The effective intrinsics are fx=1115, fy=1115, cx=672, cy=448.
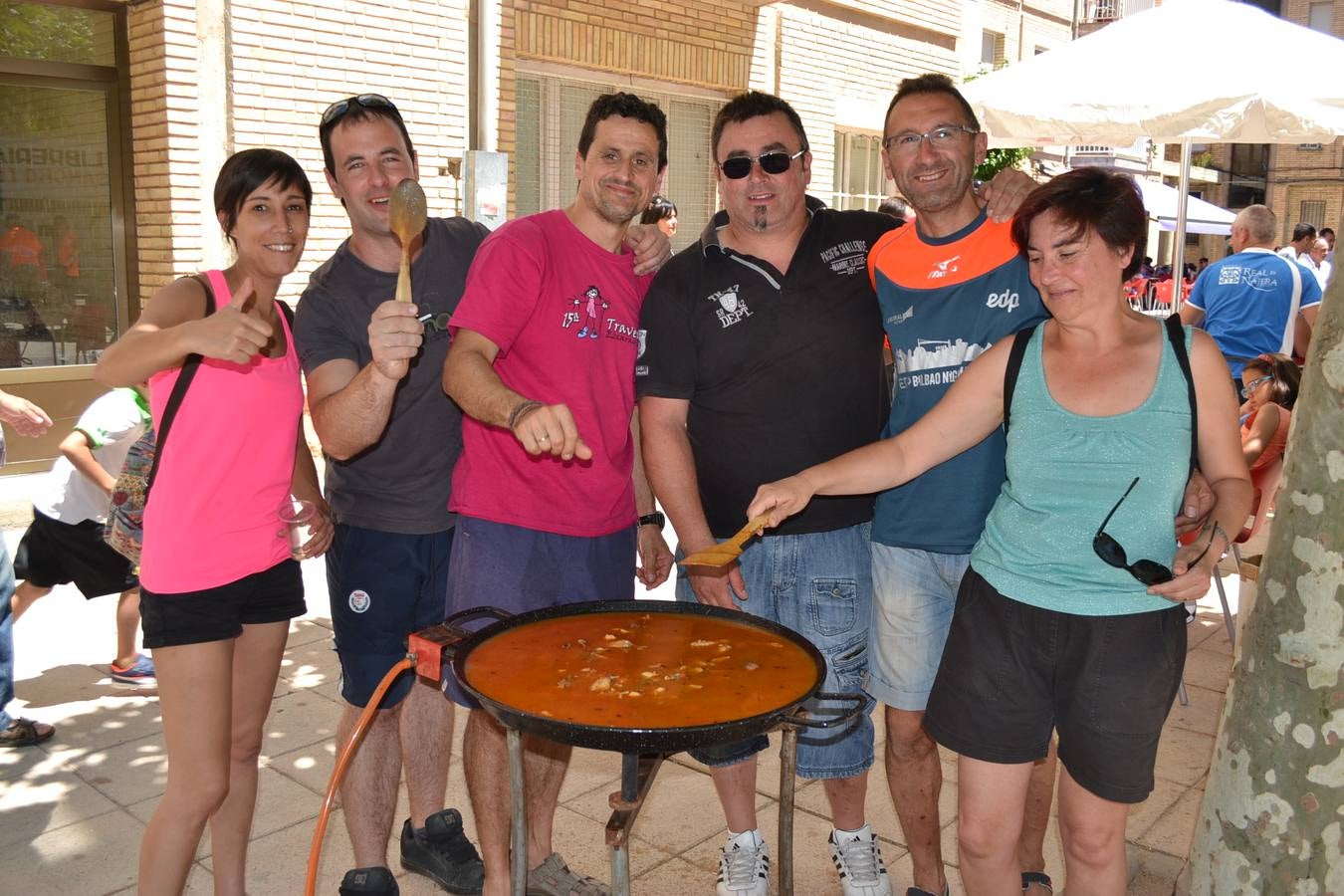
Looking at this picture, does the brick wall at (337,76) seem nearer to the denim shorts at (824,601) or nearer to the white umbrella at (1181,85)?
the white umbrella at (1181,85)

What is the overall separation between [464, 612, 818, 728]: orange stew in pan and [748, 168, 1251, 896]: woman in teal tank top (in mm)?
376

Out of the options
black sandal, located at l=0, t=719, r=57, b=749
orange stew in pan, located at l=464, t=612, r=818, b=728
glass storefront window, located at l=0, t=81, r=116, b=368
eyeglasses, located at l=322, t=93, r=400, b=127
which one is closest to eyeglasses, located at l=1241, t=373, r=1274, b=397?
orange stew in pan, located at l=464, t=612, r=818, b=728

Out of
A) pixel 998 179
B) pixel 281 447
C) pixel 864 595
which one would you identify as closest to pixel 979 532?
pixel 864 595

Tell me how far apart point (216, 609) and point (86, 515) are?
249 centimetres

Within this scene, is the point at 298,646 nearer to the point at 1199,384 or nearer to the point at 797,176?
the point at 797,176

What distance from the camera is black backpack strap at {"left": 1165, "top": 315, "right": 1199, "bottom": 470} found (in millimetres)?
2586

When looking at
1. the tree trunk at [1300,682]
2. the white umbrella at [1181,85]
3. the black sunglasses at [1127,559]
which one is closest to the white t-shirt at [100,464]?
the black sunglasses at [1127,559]

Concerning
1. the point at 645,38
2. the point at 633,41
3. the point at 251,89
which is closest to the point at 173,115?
the point at 251,89

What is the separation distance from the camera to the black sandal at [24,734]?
15.0 feet

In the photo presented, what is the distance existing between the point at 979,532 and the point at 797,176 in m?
1.20

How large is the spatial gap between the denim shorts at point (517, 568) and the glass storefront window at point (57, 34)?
6.91 meters

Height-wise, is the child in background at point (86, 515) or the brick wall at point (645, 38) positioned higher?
the brick wall at point (645, 38)

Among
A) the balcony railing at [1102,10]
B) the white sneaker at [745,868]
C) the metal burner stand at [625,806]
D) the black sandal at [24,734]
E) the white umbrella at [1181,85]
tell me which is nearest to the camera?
the metal burner stand at [625,806]

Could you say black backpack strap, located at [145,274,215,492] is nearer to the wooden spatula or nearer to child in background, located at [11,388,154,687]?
the wooden spatula
